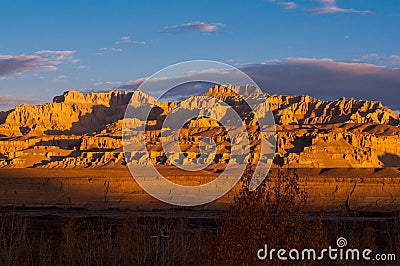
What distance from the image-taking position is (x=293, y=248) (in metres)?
11.3

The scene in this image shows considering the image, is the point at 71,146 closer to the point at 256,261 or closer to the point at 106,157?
the point at 106,157

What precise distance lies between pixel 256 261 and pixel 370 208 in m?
71.7

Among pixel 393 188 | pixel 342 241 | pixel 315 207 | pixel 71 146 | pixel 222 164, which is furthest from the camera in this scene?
pixel 71 146

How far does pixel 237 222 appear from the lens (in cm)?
1109

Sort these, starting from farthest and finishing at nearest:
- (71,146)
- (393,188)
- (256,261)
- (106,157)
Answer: (71,146) < (106,157) < (393,188) < (256,261)

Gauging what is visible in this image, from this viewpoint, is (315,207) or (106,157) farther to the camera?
(106,157)

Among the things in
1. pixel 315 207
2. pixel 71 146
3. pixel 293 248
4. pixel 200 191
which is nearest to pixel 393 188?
pixel 315 207

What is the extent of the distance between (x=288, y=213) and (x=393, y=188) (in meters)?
78.5

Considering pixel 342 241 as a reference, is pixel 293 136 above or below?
above

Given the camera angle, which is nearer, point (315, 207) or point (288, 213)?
point (288, 213)

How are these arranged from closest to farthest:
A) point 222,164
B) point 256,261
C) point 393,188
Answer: point 256,261 → point 393,188 → point 222,164

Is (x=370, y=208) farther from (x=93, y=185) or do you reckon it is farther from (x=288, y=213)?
(x=288, y=213)

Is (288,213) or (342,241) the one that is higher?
(288,213)

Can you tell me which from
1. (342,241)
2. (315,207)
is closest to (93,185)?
(315,207)
